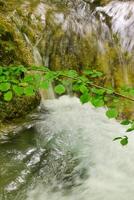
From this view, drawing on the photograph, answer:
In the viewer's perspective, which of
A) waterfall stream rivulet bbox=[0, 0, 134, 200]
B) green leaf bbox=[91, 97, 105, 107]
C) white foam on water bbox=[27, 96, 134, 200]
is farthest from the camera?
waterfall stream rivulet bbox=[0, 0, 134, 200]

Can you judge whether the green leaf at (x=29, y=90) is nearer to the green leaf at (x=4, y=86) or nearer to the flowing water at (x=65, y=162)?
the green leaf at (x=4, y=86)

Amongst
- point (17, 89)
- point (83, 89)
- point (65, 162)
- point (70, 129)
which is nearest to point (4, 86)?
point (17, 89)

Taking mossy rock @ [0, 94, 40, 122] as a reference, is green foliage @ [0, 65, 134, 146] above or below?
above

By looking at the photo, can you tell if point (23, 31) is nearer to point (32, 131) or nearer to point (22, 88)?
point (32, 131)

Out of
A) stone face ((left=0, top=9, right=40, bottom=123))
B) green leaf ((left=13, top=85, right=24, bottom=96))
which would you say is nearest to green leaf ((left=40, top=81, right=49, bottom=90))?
green leaf ((left=13, top=85, right=24, bottom=96))

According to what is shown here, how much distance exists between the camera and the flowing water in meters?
4.17

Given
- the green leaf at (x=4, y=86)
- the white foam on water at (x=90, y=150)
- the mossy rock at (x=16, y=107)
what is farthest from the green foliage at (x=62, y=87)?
the mossy rock at (x=16, y=107)

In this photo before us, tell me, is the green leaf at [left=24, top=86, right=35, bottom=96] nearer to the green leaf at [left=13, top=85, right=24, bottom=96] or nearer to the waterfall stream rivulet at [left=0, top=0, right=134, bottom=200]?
the green leaf at [left=13, top=85, right=24, bottom=96]

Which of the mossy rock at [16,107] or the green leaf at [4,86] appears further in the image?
the mossy rock at [16,107]

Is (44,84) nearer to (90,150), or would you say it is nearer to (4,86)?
(4,86)

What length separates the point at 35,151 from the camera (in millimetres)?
4957

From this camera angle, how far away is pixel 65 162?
4.73 meters

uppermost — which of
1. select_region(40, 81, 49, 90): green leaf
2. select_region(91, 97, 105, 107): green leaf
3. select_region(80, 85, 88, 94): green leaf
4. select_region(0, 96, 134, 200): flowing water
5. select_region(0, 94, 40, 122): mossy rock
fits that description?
select_region(40, 81, 49, 90): green leaf

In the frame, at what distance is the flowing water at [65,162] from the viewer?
417 cm
